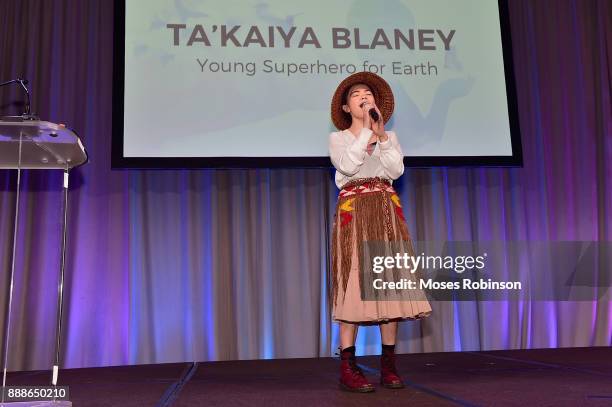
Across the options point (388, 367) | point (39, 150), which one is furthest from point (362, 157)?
point (39, 150)

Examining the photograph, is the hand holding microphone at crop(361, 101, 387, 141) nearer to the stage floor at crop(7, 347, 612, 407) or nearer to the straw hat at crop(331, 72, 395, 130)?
the straw hat at crop(331, 72, 395, 130)

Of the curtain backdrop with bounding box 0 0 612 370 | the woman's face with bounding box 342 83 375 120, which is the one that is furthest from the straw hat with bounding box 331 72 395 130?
the curtain backdrop with bounding box 0 0 612 370

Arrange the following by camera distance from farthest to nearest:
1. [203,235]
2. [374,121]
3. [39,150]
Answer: [203,235]
[374,121]
[39,150]

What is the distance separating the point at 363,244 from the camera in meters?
2.15

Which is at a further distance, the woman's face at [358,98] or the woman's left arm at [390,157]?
the woman's face at [358,98]

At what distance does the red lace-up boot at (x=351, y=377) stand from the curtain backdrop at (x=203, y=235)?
1502 mm

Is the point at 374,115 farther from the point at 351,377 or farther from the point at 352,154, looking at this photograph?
the point at 351,377

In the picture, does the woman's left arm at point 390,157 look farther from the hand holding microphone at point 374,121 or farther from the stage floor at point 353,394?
the stage floor at point 353,394

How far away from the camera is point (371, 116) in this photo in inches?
84.8

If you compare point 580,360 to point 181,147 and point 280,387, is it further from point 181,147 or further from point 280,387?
point 181,147

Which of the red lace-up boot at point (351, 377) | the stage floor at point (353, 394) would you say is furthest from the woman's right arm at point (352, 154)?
the stage floor at point (353, 394)

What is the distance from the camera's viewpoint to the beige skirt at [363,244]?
6.86 feet

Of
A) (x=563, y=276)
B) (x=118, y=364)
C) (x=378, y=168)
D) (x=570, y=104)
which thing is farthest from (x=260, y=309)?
(x=570, y=104)

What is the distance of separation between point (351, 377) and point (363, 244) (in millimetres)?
493
